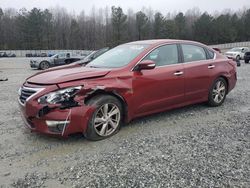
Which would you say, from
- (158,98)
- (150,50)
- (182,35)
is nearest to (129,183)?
(158,98)

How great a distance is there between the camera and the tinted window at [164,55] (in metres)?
4.85

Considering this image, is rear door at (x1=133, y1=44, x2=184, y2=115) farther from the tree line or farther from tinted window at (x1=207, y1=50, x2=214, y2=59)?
the tree line

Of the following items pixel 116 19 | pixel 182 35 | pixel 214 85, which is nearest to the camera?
pixel 214 85

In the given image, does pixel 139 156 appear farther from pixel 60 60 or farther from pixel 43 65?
pixel 60 60

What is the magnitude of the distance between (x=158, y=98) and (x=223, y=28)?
77.9m

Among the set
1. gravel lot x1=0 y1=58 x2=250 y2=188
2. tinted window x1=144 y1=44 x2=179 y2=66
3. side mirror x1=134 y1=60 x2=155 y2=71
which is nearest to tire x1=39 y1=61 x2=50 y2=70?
gravel lot x1=0 y1=58 x2=250 y2=188

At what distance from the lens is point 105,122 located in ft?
13.6

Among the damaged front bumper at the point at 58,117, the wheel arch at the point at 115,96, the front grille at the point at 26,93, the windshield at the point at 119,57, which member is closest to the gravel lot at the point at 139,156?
the damaged front bumper at the point at 58,117

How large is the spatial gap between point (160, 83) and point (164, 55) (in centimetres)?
60

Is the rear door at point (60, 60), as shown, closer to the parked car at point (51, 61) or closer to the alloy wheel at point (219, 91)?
the parked car at point (51, 61)

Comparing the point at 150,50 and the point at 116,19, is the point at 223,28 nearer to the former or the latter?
the point at 116,19

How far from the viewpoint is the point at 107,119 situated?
4.18 m

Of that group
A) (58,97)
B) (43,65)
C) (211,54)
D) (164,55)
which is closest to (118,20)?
(43,65)

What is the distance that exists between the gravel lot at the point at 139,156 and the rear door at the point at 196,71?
0.63 meters
